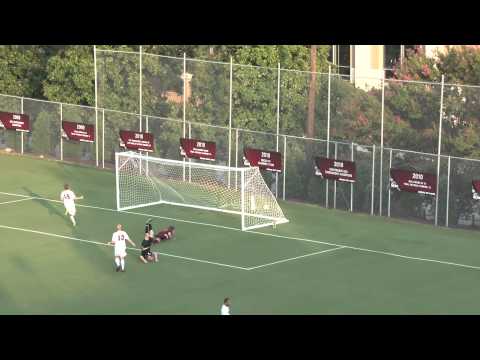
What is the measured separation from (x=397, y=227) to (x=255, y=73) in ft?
29.0

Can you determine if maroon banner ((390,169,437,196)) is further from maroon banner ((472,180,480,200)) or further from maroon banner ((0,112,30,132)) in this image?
maroon banner ((0,112,30,132))

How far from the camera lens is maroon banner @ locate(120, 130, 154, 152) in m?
47.0

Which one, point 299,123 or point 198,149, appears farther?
point 198,149

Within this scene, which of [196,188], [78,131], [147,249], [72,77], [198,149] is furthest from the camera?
[72,77]

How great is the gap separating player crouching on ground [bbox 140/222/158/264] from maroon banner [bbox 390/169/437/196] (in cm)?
913

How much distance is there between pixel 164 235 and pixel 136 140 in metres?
10.2

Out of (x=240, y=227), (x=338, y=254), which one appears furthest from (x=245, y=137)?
(x=338, y=254)

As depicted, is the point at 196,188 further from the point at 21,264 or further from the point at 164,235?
the point at 21,264

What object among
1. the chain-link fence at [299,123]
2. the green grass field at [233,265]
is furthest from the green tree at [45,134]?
the green grass field at [233,265]

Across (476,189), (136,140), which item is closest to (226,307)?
(476,189)

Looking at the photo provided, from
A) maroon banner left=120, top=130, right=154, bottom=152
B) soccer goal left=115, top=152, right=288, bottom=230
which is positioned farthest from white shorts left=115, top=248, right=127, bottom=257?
maroon banner left=120, top=130, right=154, bottom=152

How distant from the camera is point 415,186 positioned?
1578 inches

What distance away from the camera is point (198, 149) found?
45625 mm

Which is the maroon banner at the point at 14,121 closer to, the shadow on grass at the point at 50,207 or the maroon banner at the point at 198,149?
the shadow on grass at the point at 50,207
